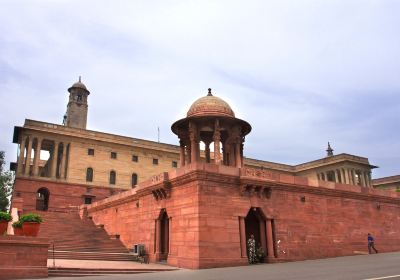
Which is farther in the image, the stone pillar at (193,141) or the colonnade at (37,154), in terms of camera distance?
the colonnade at (37,154)

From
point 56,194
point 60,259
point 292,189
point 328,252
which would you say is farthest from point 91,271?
point 56,194

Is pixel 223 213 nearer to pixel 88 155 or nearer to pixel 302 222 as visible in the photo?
pixel 302 222

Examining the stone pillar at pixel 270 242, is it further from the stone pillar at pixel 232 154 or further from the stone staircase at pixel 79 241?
the stone staircase at pixel 79 241

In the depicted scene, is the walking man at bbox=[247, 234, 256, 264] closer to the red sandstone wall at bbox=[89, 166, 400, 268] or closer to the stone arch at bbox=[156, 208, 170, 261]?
the red sandstone wall at bbox=[89, 166, 400, 268]

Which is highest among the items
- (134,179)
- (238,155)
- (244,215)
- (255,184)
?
(134,179)

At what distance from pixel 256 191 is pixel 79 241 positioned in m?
12.1

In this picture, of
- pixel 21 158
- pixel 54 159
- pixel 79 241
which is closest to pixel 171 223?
pixel 79 241

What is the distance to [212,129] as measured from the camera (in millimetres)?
20844

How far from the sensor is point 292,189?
807 inches

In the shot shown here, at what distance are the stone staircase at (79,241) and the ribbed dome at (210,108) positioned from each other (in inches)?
Answer: 377

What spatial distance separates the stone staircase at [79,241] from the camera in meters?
19.6

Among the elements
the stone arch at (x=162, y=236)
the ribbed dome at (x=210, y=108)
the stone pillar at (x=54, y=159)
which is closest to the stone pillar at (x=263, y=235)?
the stone arch at (x=162, y=236)

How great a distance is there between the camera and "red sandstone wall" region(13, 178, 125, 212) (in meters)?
39.2

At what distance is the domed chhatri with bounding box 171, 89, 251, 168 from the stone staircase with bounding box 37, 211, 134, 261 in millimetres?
7251
